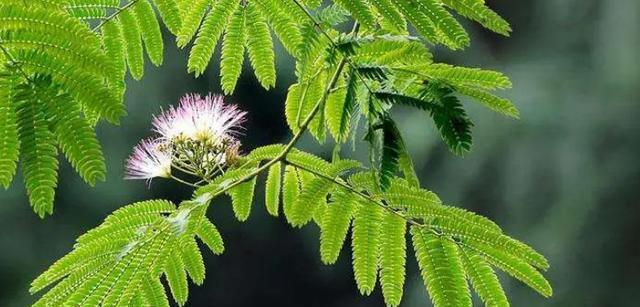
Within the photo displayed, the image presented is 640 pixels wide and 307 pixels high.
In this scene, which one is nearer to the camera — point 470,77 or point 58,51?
point 58,51

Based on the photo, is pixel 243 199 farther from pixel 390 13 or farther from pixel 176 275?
pixel 390 13

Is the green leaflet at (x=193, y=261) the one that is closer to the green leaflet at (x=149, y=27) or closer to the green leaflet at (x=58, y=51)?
the green leaflet at (x=149, y=27)

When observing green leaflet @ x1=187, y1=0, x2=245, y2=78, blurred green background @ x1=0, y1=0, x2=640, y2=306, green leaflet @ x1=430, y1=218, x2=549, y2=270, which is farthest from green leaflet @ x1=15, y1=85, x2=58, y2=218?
blurred green background @ x1=0, y1=0, x2=640, y2=306

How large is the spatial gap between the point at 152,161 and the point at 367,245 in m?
0.24

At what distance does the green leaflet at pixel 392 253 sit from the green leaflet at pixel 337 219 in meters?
0.04

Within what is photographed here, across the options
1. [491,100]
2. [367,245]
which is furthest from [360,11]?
[367,245]

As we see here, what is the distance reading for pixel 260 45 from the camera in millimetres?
874

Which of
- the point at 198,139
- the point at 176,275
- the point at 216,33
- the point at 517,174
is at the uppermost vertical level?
the point at 216,33

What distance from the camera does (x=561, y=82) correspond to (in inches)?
106

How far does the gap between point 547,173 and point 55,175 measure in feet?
7.59

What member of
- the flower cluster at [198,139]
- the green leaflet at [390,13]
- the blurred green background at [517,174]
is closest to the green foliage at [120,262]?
the flower cluster at [198,139]

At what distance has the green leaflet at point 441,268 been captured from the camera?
821 mm

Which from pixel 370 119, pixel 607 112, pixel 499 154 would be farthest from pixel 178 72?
pixel 370 119

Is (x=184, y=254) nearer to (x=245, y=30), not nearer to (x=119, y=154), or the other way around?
(x=245, y=30)
